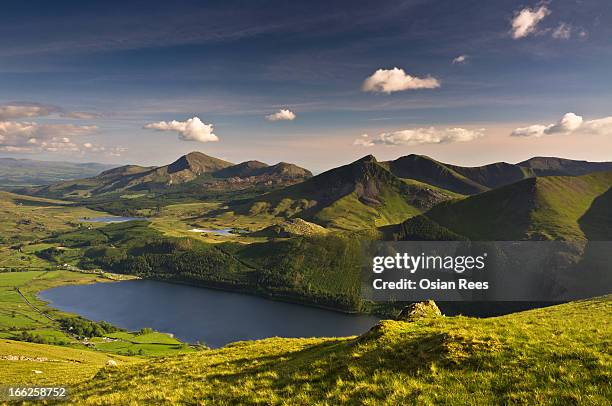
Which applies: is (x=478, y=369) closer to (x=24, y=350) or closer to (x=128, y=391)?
(x=128, y=391)

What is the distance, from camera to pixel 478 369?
17016 millimetres

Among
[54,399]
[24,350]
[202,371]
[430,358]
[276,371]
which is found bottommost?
[24,350]

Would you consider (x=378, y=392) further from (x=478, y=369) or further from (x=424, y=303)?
(x=424, y=303)

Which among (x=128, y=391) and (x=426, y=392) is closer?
(x=426, y=392)

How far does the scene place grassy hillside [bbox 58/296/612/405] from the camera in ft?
48.6

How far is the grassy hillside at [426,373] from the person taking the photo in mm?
14812

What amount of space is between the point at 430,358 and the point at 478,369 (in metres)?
2.38

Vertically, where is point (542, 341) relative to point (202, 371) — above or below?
above

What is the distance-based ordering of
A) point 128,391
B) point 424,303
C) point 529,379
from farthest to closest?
point 424,303, point 128,391, point 529,379

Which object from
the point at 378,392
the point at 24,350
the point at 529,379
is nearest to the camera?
the point at 529,379

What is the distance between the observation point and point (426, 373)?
17.5 metres

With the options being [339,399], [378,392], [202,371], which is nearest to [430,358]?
[378,392]

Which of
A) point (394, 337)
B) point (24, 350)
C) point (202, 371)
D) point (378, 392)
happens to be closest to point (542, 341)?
point (394, 337)

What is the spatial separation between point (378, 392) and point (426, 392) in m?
2.12
